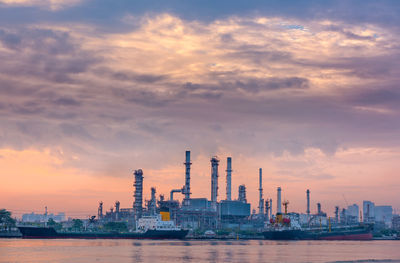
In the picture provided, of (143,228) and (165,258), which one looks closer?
(165,258)

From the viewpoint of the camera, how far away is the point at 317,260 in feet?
303

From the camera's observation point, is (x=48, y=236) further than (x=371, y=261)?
Yes

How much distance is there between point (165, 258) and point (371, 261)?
33.9 metres

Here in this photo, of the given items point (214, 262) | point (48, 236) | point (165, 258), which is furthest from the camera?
point (48, 236)

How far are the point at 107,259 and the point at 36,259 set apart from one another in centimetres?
1158

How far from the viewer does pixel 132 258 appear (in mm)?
96438

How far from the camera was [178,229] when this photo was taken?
195250mm

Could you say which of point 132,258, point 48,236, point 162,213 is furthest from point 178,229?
point 132,258

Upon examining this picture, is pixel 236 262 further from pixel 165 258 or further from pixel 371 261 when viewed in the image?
pixel 371 261

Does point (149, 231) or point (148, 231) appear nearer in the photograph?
point (149, 231)

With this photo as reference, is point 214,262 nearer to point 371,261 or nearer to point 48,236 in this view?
point 371,261

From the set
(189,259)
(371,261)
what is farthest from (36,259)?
(371,261)

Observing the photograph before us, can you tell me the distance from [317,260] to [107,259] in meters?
34.7

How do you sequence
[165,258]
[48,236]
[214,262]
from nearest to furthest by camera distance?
[214,262] < [165,258] < [48,236]
